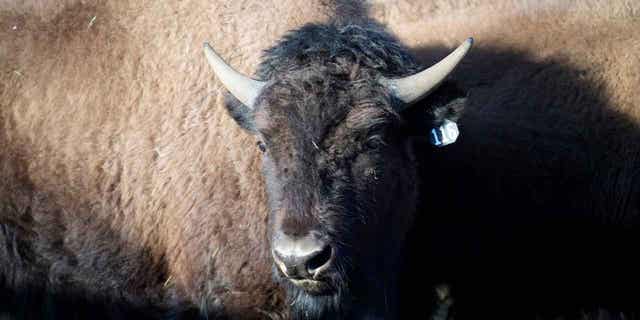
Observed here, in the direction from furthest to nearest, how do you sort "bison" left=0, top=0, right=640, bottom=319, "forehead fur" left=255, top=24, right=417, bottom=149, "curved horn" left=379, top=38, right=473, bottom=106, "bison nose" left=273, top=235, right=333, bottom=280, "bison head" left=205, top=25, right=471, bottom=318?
"bison" left=0, top=0, right=640, bottom=319, "curved horn" left=379, top=38, right=473, bottom=106, "forehead fur" left=255, top=24, right=417, bottom=149, "bison head" left=205, top=25, right=471, bottom=318, "bison nose" left=273, top=235, right=333, bottom=280

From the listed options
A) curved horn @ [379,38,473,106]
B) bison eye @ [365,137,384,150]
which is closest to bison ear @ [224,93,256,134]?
bison eye @ [365,137,384,150]

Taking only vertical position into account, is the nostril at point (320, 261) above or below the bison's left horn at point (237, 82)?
below

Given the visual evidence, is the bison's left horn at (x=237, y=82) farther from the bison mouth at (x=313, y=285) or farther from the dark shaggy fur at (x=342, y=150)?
the bison mouth at (x=313, y=285)

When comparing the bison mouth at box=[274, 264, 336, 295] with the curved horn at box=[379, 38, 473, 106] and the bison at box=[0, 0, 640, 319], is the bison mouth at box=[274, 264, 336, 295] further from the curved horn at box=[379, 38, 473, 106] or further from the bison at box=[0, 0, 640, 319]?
the curved horn at box=[379, 38, 473, 106]

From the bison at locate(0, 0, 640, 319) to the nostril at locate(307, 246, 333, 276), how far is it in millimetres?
544

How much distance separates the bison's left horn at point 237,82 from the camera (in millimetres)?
4547

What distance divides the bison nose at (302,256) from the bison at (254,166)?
0.55 meters

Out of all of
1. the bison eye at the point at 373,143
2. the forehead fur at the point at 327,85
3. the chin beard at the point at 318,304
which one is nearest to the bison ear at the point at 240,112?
the forehead fur at the point at 327,85

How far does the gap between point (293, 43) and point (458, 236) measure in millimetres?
1827

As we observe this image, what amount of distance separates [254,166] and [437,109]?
1317mm

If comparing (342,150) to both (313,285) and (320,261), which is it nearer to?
(320,261)

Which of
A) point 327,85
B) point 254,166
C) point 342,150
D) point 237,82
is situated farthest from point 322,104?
point 254,166

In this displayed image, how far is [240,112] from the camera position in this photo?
4727 millimetres

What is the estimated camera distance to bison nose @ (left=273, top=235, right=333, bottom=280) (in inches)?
152
